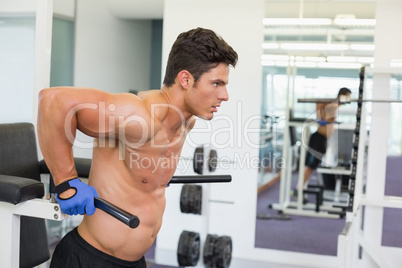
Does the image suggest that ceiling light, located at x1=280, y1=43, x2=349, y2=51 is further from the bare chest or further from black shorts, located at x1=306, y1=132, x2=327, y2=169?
the bare chest

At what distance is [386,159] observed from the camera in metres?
3.28

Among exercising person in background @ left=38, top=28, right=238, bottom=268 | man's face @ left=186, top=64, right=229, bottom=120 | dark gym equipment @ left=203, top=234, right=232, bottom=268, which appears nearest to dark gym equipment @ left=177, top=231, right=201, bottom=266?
dark gym equipment @ left=203, top=234, right=232, bottom=268

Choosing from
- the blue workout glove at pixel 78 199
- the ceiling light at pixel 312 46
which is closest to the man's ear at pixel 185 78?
the blue workout glove at pixel 78 199

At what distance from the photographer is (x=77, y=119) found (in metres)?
1.35

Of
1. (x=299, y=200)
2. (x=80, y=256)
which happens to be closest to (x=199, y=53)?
(x=80, y=256)

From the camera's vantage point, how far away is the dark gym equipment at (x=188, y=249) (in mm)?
3160

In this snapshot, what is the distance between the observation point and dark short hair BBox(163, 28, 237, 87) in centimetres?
142

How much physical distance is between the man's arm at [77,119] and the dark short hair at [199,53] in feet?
0.58

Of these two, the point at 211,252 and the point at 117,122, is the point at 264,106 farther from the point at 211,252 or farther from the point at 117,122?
the point at 117,122

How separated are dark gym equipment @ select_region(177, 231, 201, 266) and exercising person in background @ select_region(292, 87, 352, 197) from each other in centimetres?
146

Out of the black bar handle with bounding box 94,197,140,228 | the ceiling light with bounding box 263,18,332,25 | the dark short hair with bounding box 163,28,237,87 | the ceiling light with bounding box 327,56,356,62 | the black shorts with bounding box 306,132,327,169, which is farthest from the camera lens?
the black shorts with bounding box 306,132,327,169

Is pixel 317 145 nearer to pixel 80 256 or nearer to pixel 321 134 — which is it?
pixel 321 134

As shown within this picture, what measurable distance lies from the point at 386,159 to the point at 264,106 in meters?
1.54

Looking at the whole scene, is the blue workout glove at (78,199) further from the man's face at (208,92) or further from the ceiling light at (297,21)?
the ceiling light at (297,21)
